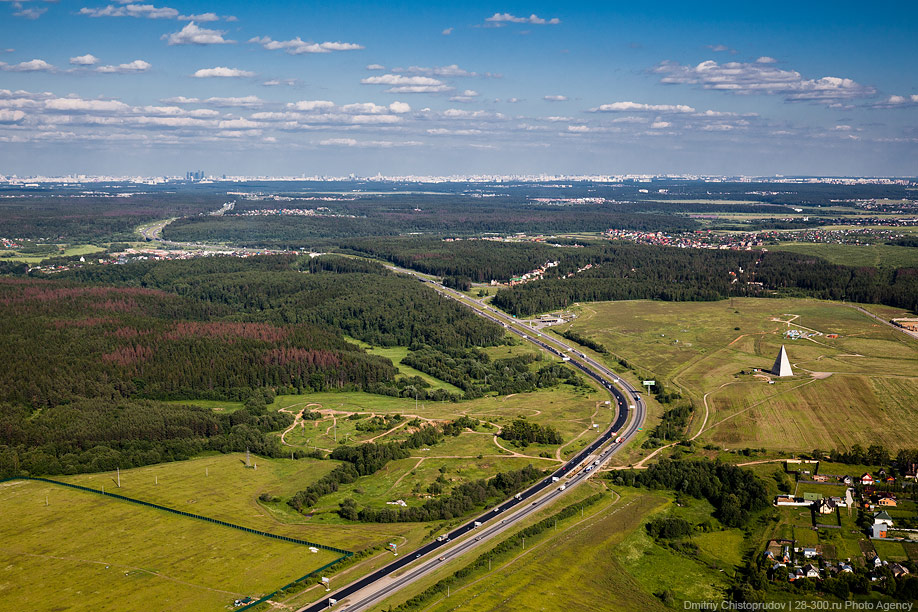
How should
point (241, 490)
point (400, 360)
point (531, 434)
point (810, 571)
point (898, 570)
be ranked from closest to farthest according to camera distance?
point (810, 571) → point (898, 570) → point (241, 490) → point (531, 434) → point (400, 360)

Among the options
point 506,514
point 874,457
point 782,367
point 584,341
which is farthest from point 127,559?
point 584,341

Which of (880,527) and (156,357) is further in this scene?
(156,357)

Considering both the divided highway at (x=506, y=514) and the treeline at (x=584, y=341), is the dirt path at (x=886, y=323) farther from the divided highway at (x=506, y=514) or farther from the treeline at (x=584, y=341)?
the divided highway at (x=506, y=514)

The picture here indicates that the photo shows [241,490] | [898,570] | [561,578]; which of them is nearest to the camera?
[898,570]

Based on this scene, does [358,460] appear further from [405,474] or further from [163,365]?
[163,365]

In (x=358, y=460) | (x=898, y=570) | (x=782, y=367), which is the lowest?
(x=358, y=460)

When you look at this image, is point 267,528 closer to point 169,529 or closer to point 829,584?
point 169,529
